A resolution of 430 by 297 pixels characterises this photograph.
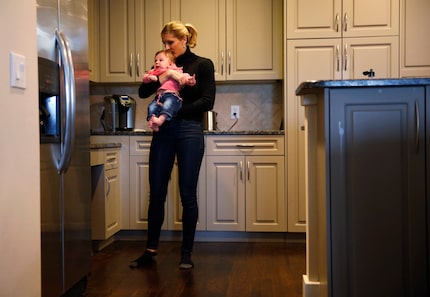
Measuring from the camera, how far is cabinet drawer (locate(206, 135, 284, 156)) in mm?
3506

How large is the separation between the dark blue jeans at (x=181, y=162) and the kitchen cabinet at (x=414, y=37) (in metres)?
1.74

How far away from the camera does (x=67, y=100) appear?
1940 mm

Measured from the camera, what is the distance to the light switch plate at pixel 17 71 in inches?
60.7

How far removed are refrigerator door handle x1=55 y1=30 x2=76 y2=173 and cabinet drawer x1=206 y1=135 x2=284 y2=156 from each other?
1.67 meters

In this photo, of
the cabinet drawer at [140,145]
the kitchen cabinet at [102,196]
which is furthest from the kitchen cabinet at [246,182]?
the kitchen cabinet at [102,196]

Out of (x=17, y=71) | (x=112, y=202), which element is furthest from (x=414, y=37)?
(x=17, y=71)

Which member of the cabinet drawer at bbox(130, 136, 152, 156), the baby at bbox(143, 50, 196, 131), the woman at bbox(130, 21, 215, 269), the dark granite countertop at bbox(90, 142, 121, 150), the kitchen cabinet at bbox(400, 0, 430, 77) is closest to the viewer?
the baby at bbox(143, 50, 196, 131)

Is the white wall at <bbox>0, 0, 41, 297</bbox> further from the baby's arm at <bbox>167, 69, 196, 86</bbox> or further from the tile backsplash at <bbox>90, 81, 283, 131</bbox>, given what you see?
the tile backsplash at <bbox>90, 81, 283, 131</bbox>

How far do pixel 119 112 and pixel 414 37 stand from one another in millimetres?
2393

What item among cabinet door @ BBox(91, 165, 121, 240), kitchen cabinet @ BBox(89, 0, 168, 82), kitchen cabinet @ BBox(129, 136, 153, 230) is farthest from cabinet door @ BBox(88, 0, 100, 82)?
cabinet door @ BBox(91, 165, 121, 240)

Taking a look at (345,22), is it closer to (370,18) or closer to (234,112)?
(370,18)

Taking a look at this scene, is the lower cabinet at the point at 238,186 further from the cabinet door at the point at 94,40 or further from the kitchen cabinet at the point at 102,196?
the cabinet door at the point at 94,40

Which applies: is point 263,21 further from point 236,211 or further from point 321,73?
point 236,211

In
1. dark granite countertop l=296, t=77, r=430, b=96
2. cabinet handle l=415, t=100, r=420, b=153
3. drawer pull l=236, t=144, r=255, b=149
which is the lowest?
drawer pull l=236, t=144, r=255, b=149
